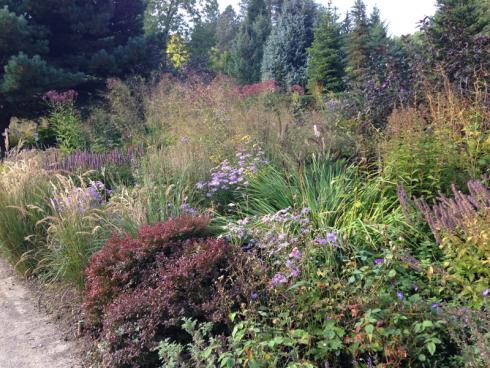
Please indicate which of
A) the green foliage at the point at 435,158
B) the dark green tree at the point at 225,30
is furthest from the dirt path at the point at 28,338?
the dark green tree at the point at 225,30

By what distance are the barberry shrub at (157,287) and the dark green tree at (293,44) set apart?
61.5 ft

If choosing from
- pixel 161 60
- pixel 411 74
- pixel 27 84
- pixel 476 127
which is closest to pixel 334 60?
pixel 161 60

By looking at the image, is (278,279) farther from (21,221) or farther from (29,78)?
(29,78)

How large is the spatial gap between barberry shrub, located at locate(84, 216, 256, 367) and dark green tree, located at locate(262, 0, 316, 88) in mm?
18751

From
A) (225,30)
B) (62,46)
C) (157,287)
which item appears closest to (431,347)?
(157,287)

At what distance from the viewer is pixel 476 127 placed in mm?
4703

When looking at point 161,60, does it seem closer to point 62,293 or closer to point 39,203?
point 39,203

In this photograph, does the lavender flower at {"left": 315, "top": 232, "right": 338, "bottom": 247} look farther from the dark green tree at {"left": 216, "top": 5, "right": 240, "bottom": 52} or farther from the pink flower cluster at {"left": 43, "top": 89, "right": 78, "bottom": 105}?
the dark green tree at {"left": 216, "top": 5, "right": 240, "bottom": 52}

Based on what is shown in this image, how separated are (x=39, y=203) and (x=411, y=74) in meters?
5.00

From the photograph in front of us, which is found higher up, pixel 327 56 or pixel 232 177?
pixel 327 56

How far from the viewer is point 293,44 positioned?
73.8 ft

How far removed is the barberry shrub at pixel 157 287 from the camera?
11.3 feet

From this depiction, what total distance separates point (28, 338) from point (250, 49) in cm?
2613

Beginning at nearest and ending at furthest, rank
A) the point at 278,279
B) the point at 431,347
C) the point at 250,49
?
1. the point at 431,347
2. the point at 278,279
3. the point at 250,49
